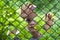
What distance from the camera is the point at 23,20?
7.20 feet

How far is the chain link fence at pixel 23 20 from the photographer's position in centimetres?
217

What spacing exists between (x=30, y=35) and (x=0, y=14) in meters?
0.38

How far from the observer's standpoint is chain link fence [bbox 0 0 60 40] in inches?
85.3

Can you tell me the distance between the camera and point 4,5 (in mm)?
2203

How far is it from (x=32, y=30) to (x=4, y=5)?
0.38 m

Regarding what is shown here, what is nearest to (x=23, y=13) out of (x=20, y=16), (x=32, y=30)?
(x=20, y=16)

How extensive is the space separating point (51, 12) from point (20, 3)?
0.33 meters

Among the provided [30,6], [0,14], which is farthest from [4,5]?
[30,6]

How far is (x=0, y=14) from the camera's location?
2213 mm

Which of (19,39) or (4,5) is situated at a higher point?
(4,5)

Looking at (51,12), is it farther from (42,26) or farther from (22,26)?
(22,26)

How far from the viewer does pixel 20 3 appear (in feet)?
7.18

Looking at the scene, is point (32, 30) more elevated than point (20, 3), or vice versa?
point (20, 3)

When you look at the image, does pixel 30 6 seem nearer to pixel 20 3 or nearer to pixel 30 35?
pixel 20 3
